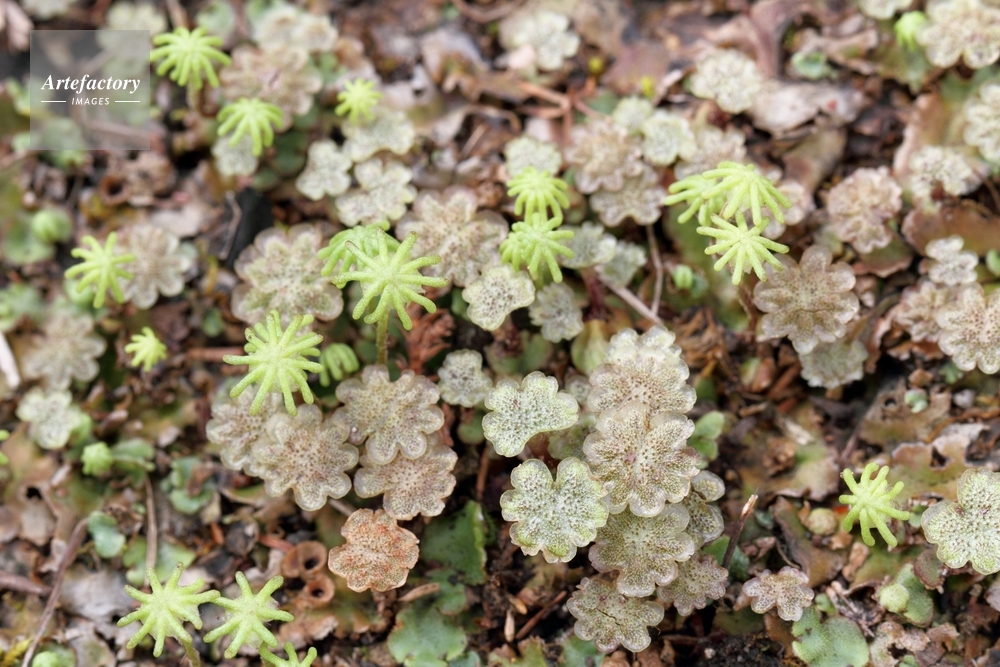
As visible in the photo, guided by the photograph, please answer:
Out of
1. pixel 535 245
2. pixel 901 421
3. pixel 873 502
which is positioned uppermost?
pixel 535 245

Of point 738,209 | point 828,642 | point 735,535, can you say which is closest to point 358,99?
point 738,209

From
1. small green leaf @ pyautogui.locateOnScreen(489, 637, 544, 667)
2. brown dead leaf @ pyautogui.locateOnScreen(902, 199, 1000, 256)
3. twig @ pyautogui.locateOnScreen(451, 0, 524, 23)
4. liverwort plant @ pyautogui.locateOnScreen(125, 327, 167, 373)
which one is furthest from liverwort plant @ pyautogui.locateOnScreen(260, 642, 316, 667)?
twig @ pyautogui.locateOnScreen(451, 0, 524, 23)

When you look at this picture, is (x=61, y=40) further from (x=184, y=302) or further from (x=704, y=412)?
(x=704, y=412)

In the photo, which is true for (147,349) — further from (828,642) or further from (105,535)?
(828,642)

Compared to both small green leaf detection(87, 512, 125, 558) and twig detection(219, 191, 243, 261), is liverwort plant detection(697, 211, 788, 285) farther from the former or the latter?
small green leaf detection(87, 512, 125, 558)

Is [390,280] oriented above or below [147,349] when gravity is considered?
above

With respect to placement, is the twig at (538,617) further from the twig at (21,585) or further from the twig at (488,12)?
the twig at (488,12)

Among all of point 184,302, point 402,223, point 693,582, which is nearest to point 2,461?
point 184,302
